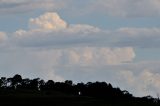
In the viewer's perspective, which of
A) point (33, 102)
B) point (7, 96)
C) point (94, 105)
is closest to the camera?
point (94, 105)

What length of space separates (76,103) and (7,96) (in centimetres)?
3387

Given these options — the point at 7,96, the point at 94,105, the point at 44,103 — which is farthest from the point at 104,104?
the point at 7,96

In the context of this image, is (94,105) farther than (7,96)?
No

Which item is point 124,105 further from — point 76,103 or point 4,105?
point 4,105

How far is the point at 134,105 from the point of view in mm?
166125

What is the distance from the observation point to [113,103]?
174 m

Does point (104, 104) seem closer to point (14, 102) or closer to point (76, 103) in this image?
point (76, 103)

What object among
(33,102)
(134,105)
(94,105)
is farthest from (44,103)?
(134,105)

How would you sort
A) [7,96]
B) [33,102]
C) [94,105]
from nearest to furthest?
1. [94,105]
2. [33,102]
3. [7,96]

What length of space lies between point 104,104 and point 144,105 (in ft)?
40.4

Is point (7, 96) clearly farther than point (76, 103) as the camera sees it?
Yes

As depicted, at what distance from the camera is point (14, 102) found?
17650cm

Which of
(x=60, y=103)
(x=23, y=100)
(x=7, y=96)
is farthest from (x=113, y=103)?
(x=7, y=96)

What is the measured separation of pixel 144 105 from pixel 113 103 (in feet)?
39.2
